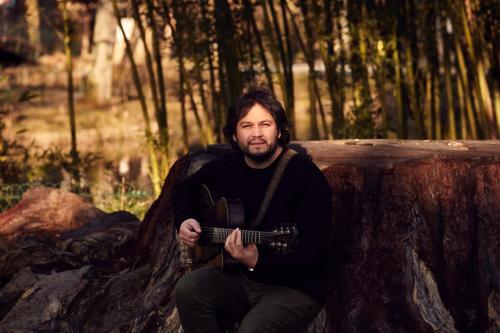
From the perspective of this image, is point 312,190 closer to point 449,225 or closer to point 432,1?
point 449,225

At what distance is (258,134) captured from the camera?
3.54 m

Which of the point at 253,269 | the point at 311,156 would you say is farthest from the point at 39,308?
the point at 253,269

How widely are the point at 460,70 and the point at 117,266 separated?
283 centimetres

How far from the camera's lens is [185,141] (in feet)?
A: 23.3

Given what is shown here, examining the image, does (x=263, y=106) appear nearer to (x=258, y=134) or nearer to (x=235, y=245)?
(x=258, y=134)

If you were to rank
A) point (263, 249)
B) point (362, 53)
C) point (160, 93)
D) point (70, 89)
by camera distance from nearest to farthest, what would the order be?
point (263, 249), point (362, 53), point (160, 93), point (70, 89)

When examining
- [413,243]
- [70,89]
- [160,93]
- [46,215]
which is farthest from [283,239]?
[70,89]

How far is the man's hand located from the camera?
3.28m

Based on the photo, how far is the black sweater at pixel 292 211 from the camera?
3352 mm

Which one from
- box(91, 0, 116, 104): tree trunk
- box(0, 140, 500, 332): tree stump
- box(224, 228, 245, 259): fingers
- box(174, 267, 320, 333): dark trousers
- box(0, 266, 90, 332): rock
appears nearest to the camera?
box(224, 228, 245, 259): fingers

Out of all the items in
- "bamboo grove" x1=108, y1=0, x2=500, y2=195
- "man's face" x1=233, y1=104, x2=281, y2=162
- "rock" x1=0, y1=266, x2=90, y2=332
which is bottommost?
"rock" x1=0, y1=266, x2=90, y2=332

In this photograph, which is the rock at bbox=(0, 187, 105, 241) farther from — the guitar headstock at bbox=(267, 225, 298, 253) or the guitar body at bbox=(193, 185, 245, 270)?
the guitar headstock at bbox=(267, 225, 298, 253)

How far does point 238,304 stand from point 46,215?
2989 mm

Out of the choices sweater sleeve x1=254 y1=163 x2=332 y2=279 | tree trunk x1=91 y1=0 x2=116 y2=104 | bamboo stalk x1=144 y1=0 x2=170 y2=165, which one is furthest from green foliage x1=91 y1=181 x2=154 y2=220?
tree trunk x1=91 y1=0 x2=116 y2=104
